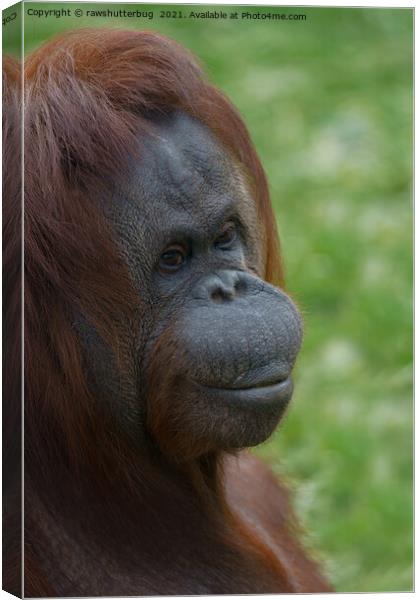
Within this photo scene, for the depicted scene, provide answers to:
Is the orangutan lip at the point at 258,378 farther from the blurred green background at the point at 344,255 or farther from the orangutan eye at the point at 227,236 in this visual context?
the blurred green background at the point at 344,255

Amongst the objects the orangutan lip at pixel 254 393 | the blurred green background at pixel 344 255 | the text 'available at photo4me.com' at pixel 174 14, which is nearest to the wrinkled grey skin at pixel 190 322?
the orangutan lip at pixel 254 393

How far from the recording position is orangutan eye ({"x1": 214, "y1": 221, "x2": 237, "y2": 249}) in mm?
3949

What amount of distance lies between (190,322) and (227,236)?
346mm

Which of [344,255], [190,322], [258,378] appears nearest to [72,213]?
[190,322]

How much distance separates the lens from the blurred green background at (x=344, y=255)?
551cm

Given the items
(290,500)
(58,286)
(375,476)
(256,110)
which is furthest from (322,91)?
(58,286)

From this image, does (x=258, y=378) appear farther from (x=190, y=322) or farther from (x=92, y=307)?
(x=92, y=307)

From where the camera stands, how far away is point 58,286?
374 cm

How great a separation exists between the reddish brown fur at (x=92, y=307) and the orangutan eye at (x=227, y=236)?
257mm

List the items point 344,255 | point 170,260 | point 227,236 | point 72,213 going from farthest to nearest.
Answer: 1. point 344,255
2. point 227,236
3. point 170,260
4. point 72,213

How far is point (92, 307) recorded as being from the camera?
3.78 meters

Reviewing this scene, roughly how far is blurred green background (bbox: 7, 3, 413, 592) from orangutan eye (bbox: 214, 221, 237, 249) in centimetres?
104

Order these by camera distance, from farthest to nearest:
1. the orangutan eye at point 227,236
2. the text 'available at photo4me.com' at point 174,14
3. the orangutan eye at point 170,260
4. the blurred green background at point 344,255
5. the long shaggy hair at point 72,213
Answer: the blurred green background at point 344,255 → the text 'available at photo4me.com' at point 174,14 → the orangutan eye at point 227,236 → the orangutan eye at point 170,260 → the long shaggy hair at point 72,213

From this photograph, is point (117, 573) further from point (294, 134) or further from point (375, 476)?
point (294, 134)
